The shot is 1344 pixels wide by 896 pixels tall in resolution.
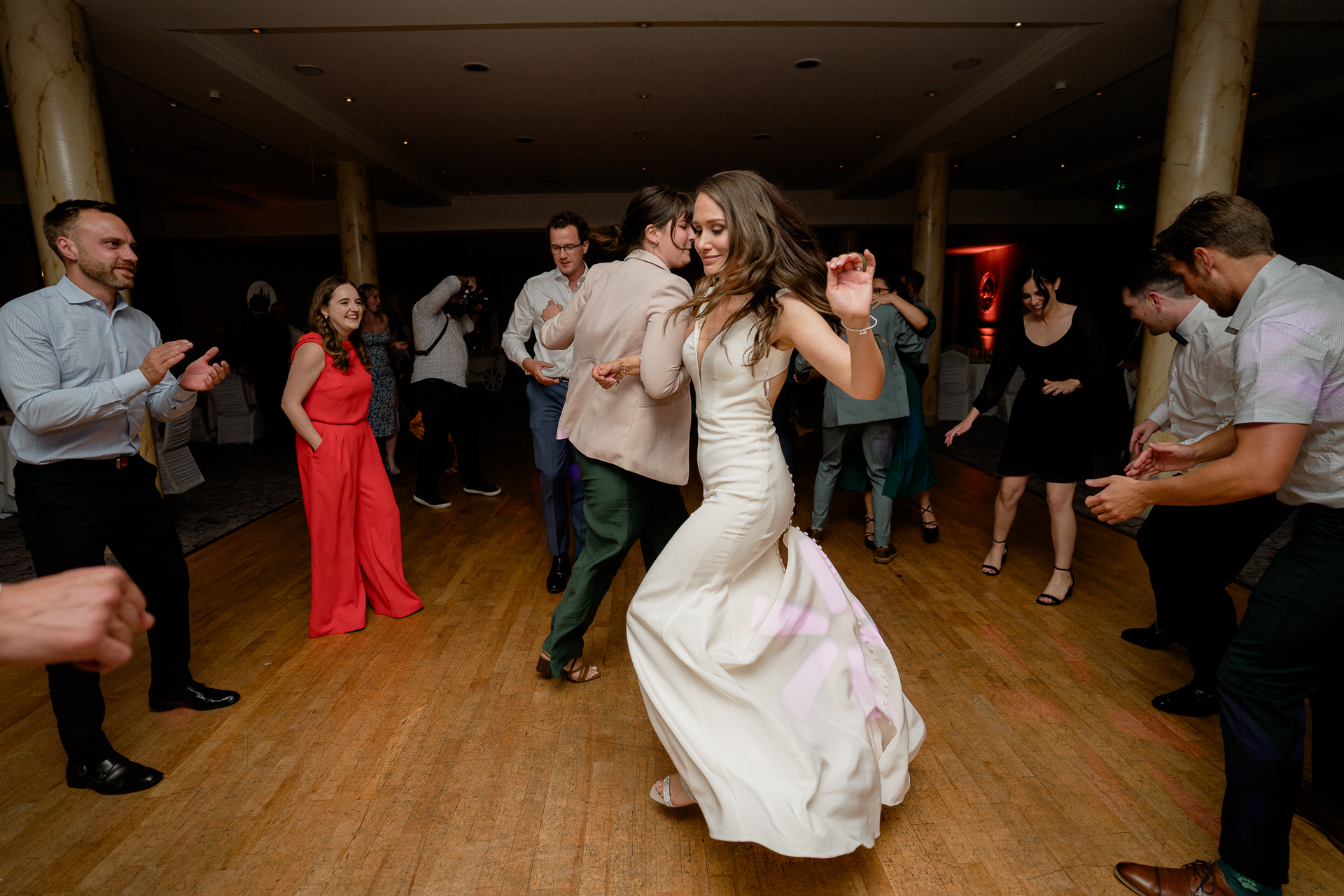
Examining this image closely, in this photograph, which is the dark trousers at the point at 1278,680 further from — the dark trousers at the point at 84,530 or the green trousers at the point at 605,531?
the dark trousers at the point at 84,530

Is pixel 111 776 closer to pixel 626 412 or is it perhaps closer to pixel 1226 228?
pixel 626 412

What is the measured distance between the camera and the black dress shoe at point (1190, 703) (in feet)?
7.56

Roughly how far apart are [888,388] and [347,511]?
8.57ft

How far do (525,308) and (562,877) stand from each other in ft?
8.82

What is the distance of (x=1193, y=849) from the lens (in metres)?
1.71

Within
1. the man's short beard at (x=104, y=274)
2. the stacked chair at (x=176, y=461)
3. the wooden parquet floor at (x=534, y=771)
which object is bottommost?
the wooden parquet floor at (x=534, y=771)

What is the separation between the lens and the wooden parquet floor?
1668mm

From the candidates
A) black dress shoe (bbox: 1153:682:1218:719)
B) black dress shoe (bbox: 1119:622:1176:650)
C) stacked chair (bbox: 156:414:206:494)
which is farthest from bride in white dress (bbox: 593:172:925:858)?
stacked chair (bbox: 156:414:206:494)

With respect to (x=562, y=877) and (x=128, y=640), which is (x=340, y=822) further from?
(x=128, y=640)

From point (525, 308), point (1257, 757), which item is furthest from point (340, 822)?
point (525, 308)

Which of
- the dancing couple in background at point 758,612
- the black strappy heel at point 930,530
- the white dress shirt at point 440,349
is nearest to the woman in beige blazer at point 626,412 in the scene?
the dancing couple in background at point 758,612

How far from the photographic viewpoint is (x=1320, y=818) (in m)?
1.81

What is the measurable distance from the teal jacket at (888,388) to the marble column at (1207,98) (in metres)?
1.96

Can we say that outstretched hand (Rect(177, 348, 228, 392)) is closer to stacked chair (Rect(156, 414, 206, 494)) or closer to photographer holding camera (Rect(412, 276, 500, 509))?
photographer holding camera (Rect(412, 276, 500, 509))
